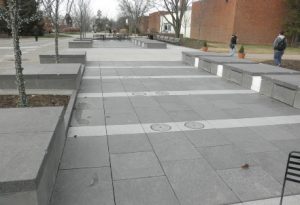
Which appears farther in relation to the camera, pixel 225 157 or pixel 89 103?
pixel 89 103

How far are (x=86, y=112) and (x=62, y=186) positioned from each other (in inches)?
119

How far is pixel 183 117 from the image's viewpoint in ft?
20.5

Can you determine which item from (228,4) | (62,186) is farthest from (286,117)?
(228,4)

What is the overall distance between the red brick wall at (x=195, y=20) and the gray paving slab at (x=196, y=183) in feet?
134

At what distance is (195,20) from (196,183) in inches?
1744

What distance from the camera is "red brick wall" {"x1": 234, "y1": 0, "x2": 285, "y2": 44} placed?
32719 mm

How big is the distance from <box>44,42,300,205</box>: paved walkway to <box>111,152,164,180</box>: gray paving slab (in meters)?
0.01

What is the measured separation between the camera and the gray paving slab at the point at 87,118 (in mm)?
5719

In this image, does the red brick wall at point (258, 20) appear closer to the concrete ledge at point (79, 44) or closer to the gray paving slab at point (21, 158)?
the concrete ledge at point (79, 44)

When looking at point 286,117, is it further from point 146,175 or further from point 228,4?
point 228,4

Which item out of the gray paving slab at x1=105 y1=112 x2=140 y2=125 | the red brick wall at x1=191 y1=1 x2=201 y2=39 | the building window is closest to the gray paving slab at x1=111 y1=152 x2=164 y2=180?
the gray paving slab at x1=105 y1=112 x2=140 y2=125

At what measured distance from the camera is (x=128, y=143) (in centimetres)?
484

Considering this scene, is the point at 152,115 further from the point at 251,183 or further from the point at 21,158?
the point at 21,158

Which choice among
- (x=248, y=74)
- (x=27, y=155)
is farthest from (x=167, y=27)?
(x=27, y=155)
